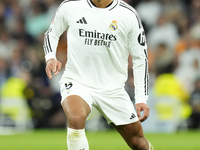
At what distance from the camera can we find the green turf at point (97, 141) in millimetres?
9789

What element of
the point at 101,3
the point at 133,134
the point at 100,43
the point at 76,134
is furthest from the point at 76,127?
the point at 101,3

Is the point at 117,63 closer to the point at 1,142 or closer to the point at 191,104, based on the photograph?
the point at 1,142

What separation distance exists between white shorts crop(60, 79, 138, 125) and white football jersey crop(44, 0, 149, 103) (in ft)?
0.27

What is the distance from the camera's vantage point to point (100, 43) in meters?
5.71

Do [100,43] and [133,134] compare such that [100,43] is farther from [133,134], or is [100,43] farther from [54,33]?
[133,134]

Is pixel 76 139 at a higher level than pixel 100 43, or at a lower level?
lower

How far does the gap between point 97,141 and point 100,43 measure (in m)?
5.54

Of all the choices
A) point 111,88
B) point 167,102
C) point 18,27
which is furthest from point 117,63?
point 18,27

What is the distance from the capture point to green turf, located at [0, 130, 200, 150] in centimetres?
979

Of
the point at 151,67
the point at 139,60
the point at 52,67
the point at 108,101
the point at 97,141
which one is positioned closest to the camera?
the point at 52,67

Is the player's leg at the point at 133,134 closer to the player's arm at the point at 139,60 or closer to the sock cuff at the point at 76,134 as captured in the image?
the player's arm at the point at 139,60

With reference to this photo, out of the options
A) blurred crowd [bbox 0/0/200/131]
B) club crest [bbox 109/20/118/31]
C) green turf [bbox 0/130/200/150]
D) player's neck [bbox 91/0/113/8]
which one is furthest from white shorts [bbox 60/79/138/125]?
blurred crowd [bbox 0/0/200/131]

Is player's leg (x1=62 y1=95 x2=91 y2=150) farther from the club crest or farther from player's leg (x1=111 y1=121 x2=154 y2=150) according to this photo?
the club crest

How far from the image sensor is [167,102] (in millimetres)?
12938
